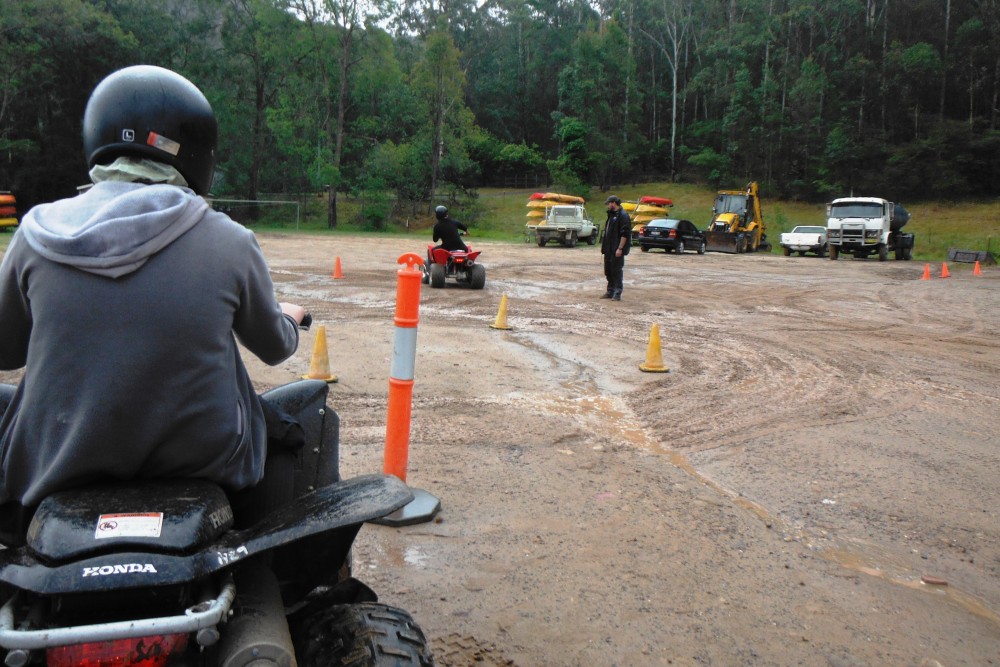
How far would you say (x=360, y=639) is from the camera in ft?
6.11

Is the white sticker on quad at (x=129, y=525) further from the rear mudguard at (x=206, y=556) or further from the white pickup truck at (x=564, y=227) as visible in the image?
the white pickup truck at (x=564, y=227)

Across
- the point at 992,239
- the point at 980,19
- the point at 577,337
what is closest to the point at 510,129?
the point at 980,19

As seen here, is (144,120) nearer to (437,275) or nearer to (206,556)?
(206,556)

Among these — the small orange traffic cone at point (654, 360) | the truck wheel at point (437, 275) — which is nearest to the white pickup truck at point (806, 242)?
the truck wheel at point (437, 275)

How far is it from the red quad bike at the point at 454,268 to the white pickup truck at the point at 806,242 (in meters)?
23.4

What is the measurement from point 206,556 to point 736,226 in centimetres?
3682

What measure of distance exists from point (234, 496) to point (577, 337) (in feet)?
28.3

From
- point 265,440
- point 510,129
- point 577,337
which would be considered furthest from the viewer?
point 510,129

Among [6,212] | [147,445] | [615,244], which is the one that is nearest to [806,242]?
[615,244]

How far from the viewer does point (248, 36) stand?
5159cm

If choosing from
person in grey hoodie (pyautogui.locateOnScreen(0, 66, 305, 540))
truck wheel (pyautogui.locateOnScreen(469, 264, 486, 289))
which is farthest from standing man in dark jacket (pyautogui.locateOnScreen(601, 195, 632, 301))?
person in grey hoodie (pyautogui.locateOnScreen(0, 66, 305, 540))

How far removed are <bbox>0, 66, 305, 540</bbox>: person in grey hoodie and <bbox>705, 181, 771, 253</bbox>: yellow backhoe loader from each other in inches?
1410

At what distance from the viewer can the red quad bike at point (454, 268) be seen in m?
16.2

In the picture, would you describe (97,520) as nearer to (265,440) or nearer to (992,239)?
(265,440)
